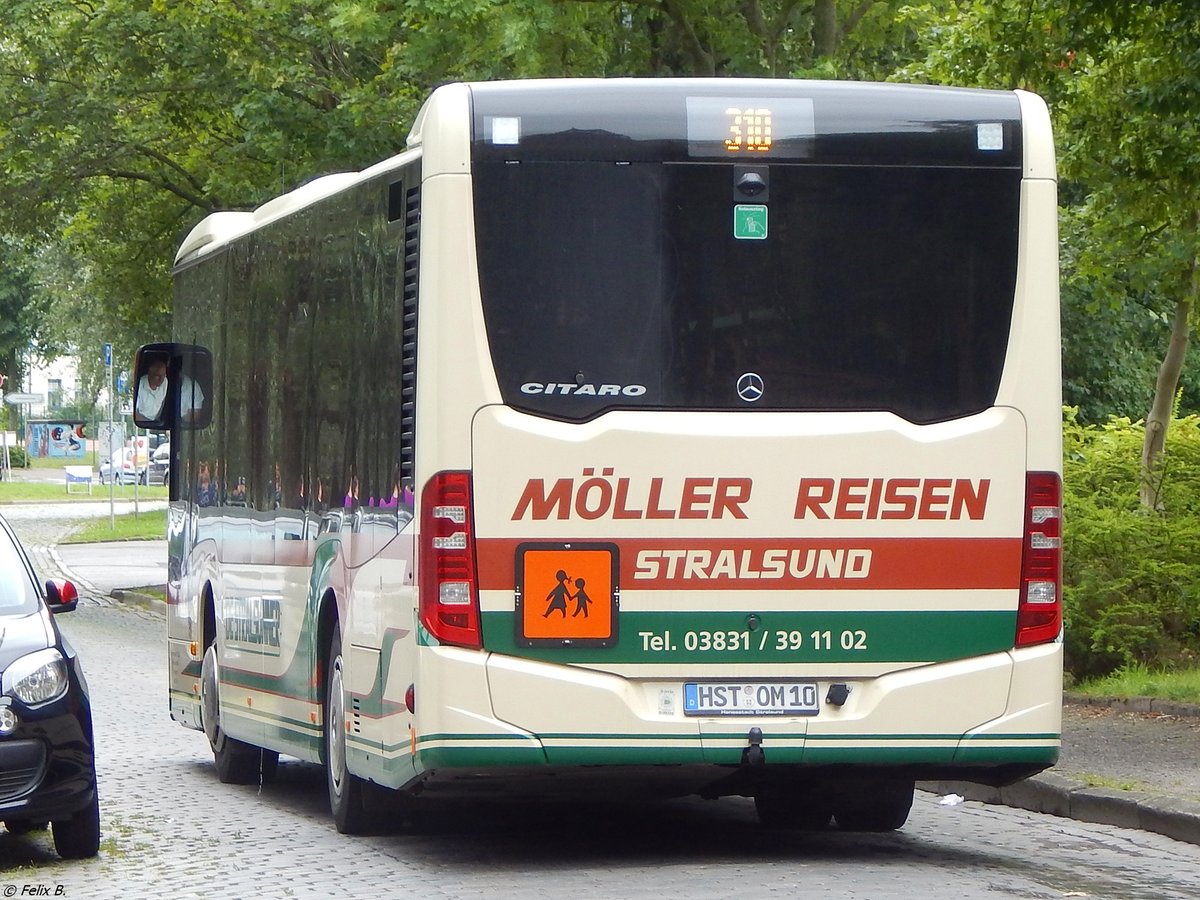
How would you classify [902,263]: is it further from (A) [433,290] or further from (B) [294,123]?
(B) [294,123]

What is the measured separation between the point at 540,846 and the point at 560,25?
1390 cm

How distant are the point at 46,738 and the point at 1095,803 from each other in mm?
4984

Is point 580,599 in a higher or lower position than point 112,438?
lower

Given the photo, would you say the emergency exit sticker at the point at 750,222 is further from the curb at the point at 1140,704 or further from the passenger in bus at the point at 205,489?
the curb at the point at 1140,704

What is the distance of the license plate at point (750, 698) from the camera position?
870cm

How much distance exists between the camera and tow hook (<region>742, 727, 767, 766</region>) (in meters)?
8.72

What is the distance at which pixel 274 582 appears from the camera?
11.7 metres

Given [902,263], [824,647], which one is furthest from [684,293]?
[824,647]

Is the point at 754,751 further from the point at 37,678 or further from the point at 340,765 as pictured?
the point at 37,678

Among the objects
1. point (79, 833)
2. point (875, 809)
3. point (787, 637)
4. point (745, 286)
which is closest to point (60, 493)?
point (79, 833)

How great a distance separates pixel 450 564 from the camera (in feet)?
28.0

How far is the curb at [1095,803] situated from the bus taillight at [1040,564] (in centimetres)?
191

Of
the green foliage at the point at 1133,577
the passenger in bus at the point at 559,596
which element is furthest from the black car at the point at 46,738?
the green foliage at the point at 1133,577

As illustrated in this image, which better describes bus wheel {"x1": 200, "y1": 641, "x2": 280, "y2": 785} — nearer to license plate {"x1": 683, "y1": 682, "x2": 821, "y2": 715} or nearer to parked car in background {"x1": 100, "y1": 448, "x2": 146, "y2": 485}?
license plate {"x1": 683, "y1": 682, "x2": 821, "y2": 715}
